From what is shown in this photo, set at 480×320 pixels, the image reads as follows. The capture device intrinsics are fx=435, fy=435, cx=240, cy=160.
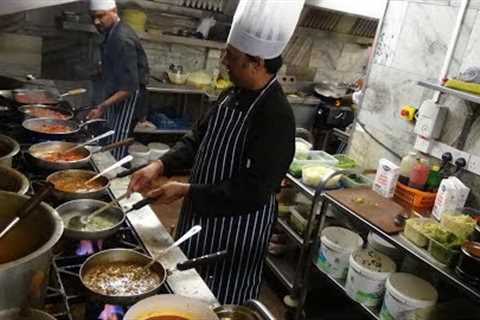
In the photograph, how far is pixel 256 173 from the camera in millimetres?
1832

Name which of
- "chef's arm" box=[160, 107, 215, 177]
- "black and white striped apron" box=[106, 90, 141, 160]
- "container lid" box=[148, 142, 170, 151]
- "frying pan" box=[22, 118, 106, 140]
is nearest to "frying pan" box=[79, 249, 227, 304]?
"chef's arm" box=[160, 107, 215, 177]

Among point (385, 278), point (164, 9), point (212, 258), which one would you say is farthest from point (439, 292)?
point (164, 9)

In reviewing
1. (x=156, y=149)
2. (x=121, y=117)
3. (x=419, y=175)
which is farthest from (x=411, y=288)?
(x=156, y=149)

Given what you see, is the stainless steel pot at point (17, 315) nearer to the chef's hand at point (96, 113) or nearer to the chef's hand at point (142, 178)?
the chef's hand at point (142, 178)

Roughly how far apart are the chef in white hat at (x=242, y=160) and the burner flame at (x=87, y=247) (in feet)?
1.06

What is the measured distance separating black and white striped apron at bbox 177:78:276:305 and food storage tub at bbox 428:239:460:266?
88cm

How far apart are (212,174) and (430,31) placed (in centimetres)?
196

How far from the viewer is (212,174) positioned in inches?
81.7

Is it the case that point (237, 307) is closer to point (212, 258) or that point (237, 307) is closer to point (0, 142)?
point (212, 258)

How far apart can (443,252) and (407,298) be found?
0.33m

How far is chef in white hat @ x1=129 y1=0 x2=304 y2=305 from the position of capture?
184 cm

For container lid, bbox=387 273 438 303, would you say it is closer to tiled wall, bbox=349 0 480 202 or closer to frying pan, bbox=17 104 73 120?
tiled wall, bbox=349 0 480 202

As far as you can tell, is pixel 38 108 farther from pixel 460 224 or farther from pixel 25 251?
pixel 460 224

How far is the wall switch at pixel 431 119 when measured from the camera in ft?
9.23
